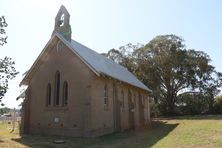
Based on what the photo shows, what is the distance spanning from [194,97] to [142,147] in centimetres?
4478

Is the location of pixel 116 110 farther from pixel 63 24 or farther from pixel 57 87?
pixel 63 24

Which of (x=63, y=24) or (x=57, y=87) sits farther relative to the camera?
(x=63, y=24)

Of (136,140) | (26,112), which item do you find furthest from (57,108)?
(136,140)

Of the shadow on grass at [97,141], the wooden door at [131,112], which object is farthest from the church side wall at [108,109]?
the shadow on grass at [97,141]

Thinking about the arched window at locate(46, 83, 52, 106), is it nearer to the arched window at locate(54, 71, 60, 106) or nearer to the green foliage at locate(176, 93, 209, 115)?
the arched window at locate(54, 71, 60, 106)

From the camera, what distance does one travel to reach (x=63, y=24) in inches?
1101

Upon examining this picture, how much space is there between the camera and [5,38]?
49.9 ft

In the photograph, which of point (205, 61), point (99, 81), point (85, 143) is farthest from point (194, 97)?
point (85, 143)

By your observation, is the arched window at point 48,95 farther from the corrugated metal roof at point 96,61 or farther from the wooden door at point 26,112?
the corrugated metal roof at point 96,61

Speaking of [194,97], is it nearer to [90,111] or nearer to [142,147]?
[90,111]

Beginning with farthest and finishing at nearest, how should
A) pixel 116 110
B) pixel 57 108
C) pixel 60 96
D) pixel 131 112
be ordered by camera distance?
pixel 131 112 < pixel 116 110 < pixel 60 96 < pixel 57 108

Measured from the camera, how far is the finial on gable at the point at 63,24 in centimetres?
2764

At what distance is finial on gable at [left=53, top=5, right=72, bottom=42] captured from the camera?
2764 cm

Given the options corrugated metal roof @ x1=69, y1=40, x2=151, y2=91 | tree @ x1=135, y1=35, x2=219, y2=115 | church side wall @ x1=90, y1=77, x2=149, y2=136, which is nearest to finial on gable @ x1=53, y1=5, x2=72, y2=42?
corrugated metal roof @ x1=69, y1=40, x2=151, y2=91
